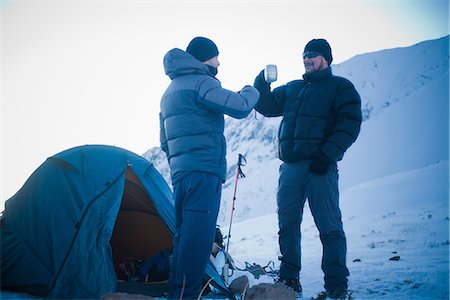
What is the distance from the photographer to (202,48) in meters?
3.64

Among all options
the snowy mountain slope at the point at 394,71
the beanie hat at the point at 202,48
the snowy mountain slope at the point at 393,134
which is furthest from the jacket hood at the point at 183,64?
the snowy mountain slope at the point at 394,71

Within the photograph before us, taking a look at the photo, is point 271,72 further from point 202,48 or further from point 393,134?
point 393,134

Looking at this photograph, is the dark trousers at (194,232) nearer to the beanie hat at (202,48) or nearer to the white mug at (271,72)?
the beanie hat at (202,48)

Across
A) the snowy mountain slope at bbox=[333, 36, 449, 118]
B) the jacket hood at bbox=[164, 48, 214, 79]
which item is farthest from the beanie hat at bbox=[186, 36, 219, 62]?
the snowy mountain slope at bbox=[333, 36, 449, 118]

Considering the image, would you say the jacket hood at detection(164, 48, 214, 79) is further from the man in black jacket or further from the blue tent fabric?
the blue tent fabric

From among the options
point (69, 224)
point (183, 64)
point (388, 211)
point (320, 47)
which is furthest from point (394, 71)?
point (69, 224)

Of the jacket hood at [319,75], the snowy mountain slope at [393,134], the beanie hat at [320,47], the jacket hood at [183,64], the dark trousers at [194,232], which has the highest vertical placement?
the snowy mountain slope at [393,134]

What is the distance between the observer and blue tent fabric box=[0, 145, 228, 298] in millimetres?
3794

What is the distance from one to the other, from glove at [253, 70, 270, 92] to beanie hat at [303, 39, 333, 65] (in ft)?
1.97

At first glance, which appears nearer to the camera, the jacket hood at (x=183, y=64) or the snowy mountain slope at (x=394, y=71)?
the jacket hood at (x=183, y=64)

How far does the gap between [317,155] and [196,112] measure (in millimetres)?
1361

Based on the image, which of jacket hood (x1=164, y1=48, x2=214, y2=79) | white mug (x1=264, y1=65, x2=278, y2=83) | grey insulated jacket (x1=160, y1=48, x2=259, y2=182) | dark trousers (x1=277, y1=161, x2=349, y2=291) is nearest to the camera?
grey insulated jacket (x1=160, y1=48, x2=259, y2=182)

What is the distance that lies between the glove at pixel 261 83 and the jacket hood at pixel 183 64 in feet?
3.63

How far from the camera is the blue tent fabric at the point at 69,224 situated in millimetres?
3794
